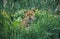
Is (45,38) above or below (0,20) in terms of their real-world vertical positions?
below

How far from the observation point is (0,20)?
4941 mm

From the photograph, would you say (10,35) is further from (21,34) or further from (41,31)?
(41,31)

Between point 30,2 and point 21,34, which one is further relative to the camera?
point 30,2

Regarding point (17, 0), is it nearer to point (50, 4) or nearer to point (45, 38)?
point (50, 4)

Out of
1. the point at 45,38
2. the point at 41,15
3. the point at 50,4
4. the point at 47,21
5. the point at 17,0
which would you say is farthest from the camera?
the point at 17,0

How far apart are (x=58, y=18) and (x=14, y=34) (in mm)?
1175

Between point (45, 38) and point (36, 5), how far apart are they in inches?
133

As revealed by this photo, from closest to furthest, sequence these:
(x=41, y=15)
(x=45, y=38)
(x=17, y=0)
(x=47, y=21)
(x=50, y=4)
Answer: (x=45, y=38) → (x=47, y=21) → (x=41, y=15) → (x=50, y=4) → (x=17, y=0)

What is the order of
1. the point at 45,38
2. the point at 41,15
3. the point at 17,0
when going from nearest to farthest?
the point at 45,38
the point at 41,15
the point at 17,0

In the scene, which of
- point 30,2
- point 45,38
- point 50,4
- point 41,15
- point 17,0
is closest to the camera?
point 45,38

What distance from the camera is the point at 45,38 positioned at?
4.89 m

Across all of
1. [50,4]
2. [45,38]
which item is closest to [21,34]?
[45,38]

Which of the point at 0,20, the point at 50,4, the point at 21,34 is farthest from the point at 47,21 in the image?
the point at 50,4

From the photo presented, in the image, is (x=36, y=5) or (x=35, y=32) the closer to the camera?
(x=35, y=32)
